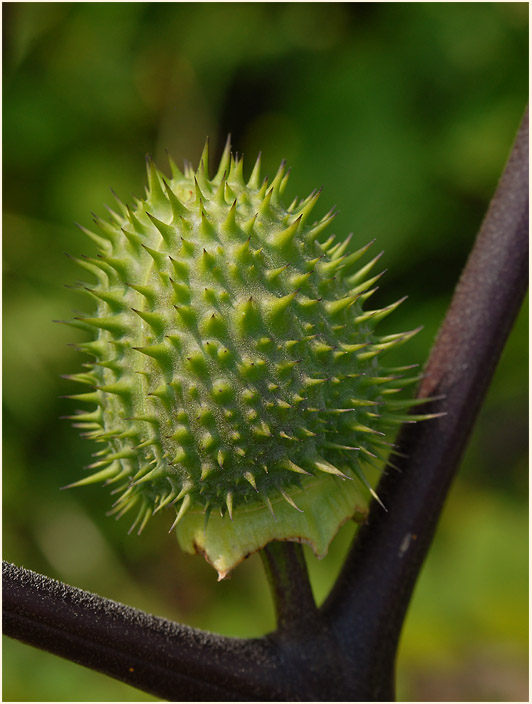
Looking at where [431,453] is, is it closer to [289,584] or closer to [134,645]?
[289,584]

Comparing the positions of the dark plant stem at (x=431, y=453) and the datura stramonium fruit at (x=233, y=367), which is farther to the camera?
the dark plant stem at (x=431, y=453)

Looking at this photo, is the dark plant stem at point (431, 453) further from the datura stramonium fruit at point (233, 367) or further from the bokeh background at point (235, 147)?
the bokeh background at point (235, 147)

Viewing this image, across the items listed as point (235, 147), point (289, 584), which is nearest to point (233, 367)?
point (289, 584)

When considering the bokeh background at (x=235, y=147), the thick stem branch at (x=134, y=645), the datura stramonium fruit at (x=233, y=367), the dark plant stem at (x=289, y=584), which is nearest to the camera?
the thick stem branch at (x=134, y=645)

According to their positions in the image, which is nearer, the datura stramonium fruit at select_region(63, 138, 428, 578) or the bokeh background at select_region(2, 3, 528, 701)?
the datura stramonium fruit at select_region(63, 138, 428, 578)

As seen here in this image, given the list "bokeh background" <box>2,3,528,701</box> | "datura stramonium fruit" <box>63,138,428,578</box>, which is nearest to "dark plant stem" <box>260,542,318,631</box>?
"datura stramonium fruit" <box>63,138,428,578</box>

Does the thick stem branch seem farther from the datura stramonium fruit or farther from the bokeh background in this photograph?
the bokeh background

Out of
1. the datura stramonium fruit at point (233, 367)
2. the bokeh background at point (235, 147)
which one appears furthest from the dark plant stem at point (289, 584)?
the bokeh background at point (235, 147)
